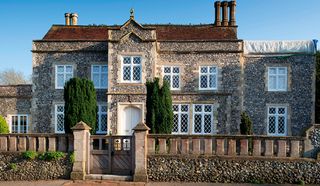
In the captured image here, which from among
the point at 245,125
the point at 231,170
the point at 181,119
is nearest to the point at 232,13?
the point at 245,125

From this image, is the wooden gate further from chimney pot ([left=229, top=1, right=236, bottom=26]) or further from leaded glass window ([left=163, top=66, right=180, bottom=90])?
chimney pot ([left=229, top=1, right=236, bottom=26])

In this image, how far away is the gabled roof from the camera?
20984 millimetres

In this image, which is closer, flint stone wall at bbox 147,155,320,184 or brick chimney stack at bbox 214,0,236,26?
flint stone wall at bbox 147,155,320,184

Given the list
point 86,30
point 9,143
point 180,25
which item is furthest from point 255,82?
point 9,143

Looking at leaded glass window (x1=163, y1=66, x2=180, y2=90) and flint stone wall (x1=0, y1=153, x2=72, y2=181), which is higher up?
leaded glass window (x1=163, y1=66, x2=180, y2=90)

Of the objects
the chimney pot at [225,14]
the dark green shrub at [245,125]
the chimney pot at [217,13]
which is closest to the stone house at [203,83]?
the dark green shrub at [245,125]

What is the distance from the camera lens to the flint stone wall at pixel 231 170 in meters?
10.6

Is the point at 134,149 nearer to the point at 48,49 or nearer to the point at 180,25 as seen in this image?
the point at 48,49

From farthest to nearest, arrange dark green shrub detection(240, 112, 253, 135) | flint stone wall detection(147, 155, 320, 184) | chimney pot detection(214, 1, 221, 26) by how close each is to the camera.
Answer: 1. chimney pot detection(214, 1, 221, 26)
2. dark green shrub detection(240, 112, 253, 135)
3. flint stone wall detection(147, 155, 320, 184)

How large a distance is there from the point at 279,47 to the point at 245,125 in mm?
6041

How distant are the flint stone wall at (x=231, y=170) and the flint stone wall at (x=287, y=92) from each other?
837 cm

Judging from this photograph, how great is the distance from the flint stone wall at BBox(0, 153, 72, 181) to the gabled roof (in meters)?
11.7

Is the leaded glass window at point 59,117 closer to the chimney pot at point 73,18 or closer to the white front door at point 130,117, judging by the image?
the white front door at point 130,117

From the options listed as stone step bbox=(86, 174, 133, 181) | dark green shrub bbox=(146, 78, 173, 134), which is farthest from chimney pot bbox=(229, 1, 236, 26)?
stone step bbox=(86, 174, 133, 181)
